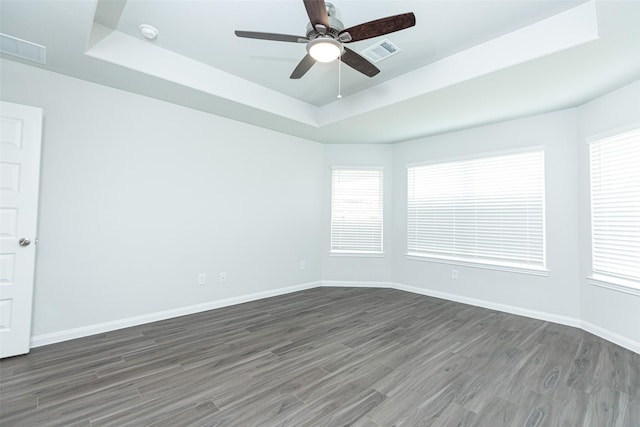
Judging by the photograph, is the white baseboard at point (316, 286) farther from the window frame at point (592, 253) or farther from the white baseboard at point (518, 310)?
the window frame at point (592, 253)

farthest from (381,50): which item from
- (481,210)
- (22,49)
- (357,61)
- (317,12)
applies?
(22,49)

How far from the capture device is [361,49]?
9.62 feet

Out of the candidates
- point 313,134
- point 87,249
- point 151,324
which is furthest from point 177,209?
point 313,134

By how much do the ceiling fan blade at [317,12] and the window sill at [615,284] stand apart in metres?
3.87

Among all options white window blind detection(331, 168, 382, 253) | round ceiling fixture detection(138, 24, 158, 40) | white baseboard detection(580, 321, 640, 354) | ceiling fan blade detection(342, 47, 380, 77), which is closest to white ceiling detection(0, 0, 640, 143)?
round ceiling fixture detection(138, 24, 158, 40)

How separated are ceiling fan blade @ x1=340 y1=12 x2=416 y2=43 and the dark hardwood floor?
102 inches

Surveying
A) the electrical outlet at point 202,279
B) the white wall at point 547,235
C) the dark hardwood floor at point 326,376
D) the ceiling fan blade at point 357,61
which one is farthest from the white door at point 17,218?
the white wall at point 547,235

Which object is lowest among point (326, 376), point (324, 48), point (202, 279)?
point (326, 376)

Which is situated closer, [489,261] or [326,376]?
[326,376]

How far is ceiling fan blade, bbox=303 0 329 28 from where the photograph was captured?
180cm

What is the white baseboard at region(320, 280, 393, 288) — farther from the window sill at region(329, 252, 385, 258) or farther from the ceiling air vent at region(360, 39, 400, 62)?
the ceiling air vent at region(360, 39, 400, 62)

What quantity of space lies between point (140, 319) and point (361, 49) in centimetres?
389

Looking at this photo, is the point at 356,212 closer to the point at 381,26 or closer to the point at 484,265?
the point at 484,265

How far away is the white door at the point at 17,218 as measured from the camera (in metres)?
2.63
